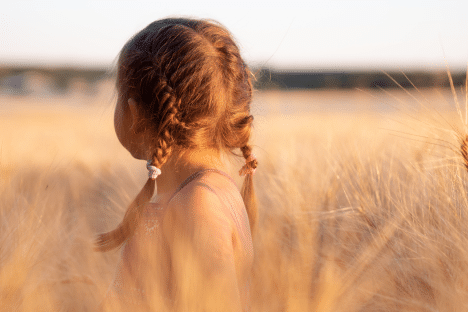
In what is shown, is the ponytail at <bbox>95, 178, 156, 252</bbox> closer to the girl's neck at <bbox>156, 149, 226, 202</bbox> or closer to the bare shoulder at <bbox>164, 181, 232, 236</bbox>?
the girl's neck at <bbox>156, 149, 226, 202</bbox>

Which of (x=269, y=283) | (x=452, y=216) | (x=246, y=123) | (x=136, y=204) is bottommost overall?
(x=269, y=283)

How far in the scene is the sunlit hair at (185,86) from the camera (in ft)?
3.09

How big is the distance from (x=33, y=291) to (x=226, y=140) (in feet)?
1.86

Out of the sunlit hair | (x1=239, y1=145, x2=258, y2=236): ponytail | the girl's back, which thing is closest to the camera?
the girl's back

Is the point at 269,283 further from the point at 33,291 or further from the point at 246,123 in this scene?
the point at 33,291

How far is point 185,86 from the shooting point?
93 centimetres

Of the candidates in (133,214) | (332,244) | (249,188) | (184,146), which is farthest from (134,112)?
(332,244)

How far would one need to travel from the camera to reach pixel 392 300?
936mm

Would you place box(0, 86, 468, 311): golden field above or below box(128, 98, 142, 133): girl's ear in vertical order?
below

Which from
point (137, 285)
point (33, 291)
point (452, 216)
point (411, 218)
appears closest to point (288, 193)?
point (411, 218)

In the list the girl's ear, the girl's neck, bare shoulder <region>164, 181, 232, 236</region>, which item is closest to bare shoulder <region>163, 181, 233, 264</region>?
bare shoulder <region>164, 181, 232, 236</region>

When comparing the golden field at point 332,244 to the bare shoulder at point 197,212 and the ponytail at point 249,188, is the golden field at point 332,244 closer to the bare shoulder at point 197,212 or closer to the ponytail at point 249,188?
the ponytail at point 249,188

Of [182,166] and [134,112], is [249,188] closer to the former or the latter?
[182,166]

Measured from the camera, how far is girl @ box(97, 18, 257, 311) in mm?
810
